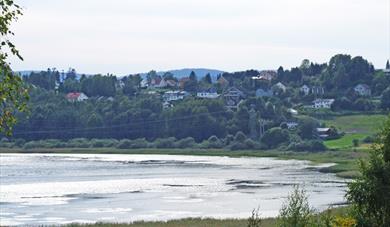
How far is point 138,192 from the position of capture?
70.3m

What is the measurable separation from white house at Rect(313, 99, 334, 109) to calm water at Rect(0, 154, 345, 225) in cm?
7028

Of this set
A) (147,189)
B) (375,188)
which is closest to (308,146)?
(147,189)

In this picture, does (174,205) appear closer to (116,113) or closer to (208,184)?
(208,184)

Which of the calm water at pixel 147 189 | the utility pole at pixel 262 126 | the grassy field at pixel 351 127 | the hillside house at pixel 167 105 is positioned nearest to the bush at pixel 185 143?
the utility pole at pixel 262 126

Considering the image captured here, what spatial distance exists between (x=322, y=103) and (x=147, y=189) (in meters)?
116

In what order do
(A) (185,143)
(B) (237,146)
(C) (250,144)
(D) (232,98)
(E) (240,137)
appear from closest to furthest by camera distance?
(C) (250,144), (B) (237,146), (E) (240,137), (A) (185,143), (D) (232,98)

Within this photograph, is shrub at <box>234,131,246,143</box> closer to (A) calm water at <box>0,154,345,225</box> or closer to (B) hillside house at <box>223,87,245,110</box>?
(A) calm water at <box>0,154,345,225</box>

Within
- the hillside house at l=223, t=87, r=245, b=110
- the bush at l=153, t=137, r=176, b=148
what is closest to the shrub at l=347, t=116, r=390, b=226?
the bush at l=153, t=137, r=176, b=148

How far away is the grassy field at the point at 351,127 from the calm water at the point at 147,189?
1025 inches

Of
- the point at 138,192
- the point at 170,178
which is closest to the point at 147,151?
the point at 170,178

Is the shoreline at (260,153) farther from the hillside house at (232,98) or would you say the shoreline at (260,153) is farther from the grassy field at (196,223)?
the grassy field at (196,223)

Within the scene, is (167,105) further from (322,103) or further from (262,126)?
(262,126)

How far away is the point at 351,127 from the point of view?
152m

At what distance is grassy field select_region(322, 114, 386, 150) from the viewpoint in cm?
13712
